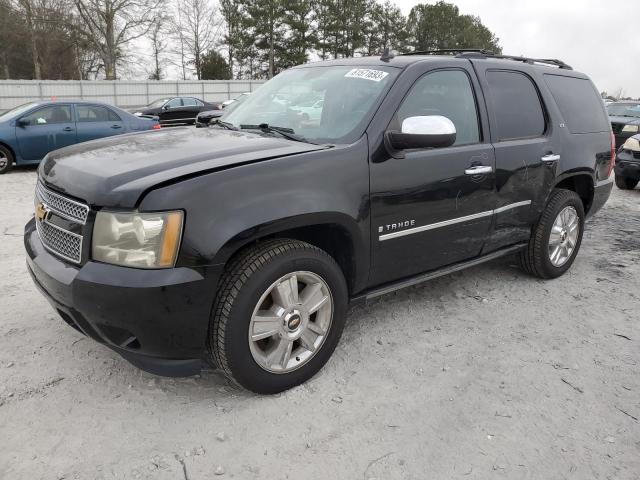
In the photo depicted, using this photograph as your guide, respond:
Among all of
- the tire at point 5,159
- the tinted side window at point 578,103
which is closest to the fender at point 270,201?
the tinted side window at point 578,103

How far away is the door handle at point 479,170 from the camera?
3400 millimetres

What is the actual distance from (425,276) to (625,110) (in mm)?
12790

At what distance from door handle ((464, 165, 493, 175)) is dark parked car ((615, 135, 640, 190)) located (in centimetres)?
668

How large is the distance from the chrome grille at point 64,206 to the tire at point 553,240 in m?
3.41

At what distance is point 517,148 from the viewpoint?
12.4 ft

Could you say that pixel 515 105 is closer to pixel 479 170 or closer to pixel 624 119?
pixel 479 170

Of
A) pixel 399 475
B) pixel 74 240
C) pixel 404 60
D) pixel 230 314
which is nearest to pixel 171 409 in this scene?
pixel 230 314

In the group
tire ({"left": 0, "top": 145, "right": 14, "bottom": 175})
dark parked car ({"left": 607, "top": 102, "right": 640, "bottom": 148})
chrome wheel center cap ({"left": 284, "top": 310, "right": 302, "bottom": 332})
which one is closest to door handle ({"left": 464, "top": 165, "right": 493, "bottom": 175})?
chrome wheel center cap ({"left": 284, "top": 310, "right": 302, "bottom": 332})

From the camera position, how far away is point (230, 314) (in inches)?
96.3

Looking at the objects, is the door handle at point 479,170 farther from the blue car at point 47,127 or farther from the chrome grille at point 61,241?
the blue car at point 47,127

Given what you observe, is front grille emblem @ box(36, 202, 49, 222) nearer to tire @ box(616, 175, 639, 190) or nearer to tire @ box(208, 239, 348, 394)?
tire @ box(208, 239, 348, 394)

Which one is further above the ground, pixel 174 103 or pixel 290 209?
pixel 174 103

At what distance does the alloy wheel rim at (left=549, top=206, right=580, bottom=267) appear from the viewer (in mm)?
4383

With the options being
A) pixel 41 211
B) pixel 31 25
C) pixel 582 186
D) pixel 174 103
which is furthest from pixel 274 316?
pixel 31 25
